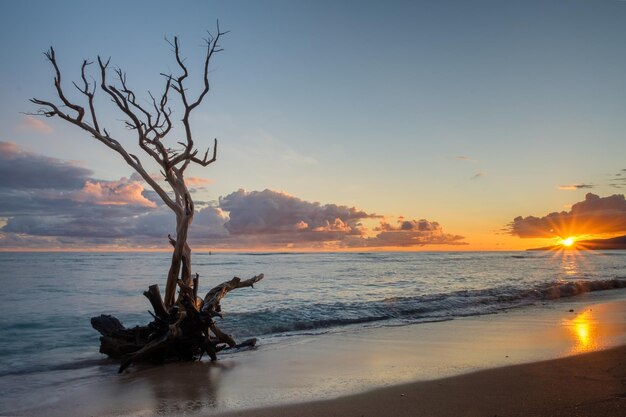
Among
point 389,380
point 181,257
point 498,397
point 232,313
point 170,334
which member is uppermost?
point 181,257

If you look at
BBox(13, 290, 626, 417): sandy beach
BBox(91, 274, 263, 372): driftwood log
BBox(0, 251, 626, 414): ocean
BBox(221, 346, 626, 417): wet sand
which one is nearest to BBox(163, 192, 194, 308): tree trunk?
BBox(91, 274, 263, 372): driftwood log

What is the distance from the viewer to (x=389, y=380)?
22.3 feet

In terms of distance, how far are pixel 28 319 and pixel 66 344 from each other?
5.32m

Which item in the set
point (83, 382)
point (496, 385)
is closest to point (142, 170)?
point (83, 382)

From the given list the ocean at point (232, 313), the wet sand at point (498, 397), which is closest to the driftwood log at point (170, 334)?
the ocean at point (232, 313)

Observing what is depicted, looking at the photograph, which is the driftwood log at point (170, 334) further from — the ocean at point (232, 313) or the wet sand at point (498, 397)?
the wet sand at point (498, 397)

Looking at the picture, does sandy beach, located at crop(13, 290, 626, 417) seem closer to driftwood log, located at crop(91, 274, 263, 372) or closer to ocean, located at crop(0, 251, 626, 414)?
driftwood log, located at crop(91, 274, 263, 372)

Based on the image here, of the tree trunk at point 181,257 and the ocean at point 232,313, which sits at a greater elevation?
the tree trunk at point 181,257

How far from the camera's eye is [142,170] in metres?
10.6

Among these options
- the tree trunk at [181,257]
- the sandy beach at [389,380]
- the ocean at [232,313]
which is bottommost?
the ocean at [232,313]

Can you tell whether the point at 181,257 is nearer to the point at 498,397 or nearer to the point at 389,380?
the point at 389,380

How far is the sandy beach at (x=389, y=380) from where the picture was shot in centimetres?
541

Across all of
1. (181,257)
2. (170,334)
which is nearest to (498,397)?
(170,334)

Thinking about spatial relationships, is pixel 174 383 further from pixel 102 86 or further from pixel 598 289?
pixel 598 289
